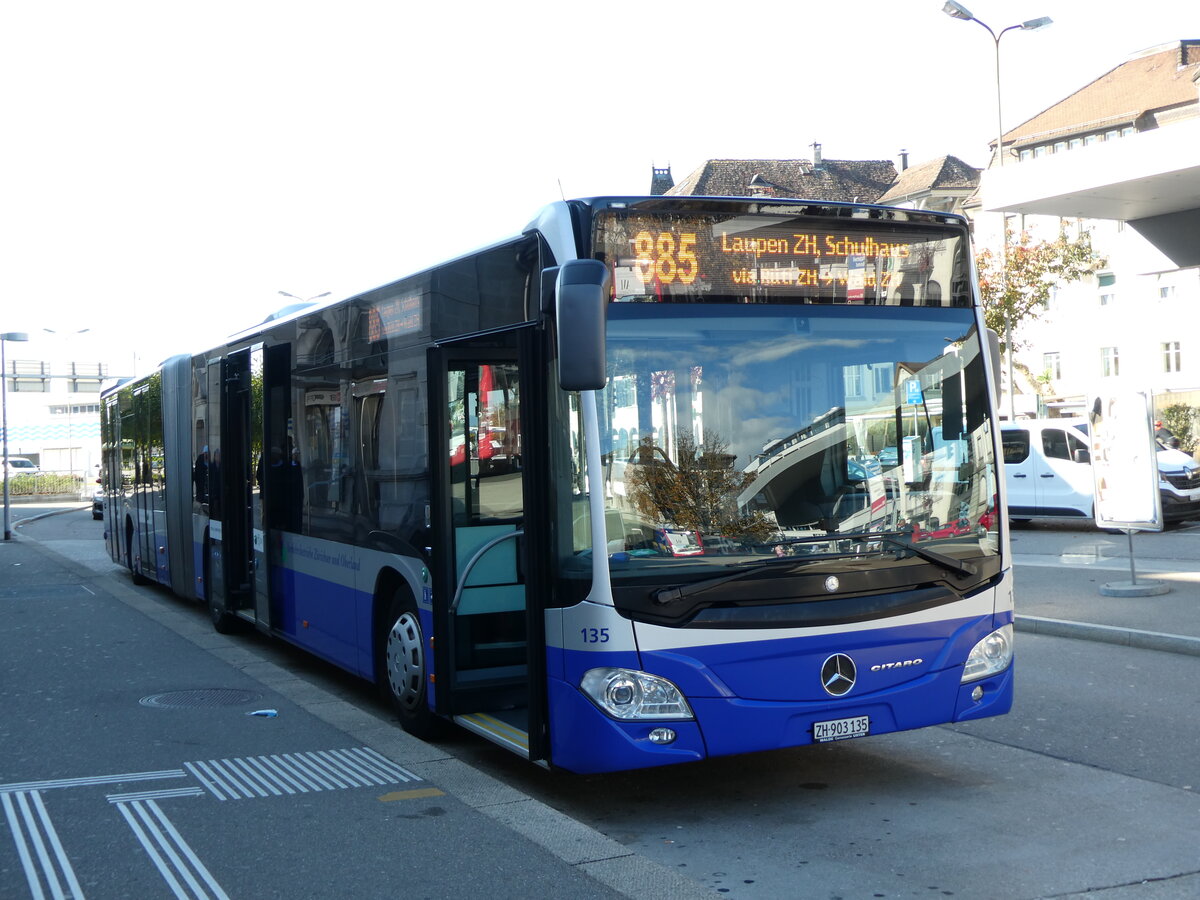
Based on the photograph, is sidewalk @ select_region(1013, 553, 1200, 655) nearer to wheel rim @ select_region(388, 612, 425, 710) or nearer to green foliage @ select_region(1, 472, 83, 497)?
wheel rim @ select_region(388, 612, 425, 710)

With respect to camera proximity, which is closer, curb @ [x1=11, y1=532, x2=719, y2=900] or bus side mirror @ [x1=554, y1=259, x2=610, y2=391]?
curb @ [x1=11, y1=532, x2=719, y2=900]

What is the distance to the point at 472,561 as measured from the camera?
739 centimetres

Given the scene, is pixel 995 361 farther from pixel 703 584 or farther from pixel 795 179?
pixel 795 179

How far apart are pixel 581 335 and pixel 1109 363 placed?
5763 cm

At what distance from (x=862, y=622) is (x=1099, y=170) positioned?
10909 mm

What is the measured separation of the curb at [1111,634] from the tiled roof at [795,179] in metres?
69.2

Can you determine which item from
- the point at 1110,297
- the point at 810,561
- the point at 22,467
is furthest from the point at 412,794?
the point at 22,467

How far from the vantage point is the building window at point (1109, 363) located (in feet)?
191

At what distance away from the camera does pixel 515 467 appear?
23.9ft

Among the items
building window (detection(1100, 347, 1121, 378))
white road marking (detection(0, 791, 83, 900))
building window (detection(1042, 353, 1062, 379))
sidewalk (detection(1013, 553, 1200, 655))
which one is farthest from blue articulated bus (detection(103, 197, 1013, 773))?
building window (detection(1042, 353, 1062, 379))

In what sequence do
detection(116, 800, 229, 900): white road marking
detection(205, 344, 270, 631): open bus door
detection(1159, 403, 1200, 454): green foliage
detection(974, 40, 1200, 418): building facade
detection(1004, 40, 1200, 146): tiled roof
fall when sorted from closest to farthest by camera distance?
detection(116, 800, 229, 900): white road marking → detection(205, 344, 270, 631): open bus door → detection(1159, 403, 1200, 454): green foliage → detection(974, 40, 1200, 418): building facade → detection(1004, 40, 1200, 146): tiled roof

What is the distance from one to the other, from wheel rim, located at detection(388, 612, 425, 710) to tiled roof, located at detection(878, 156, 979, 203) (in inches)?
2836

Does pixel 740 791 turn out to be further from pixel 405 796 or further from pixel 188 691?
pixel 188 691

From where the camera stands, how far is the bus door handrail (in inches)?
288
